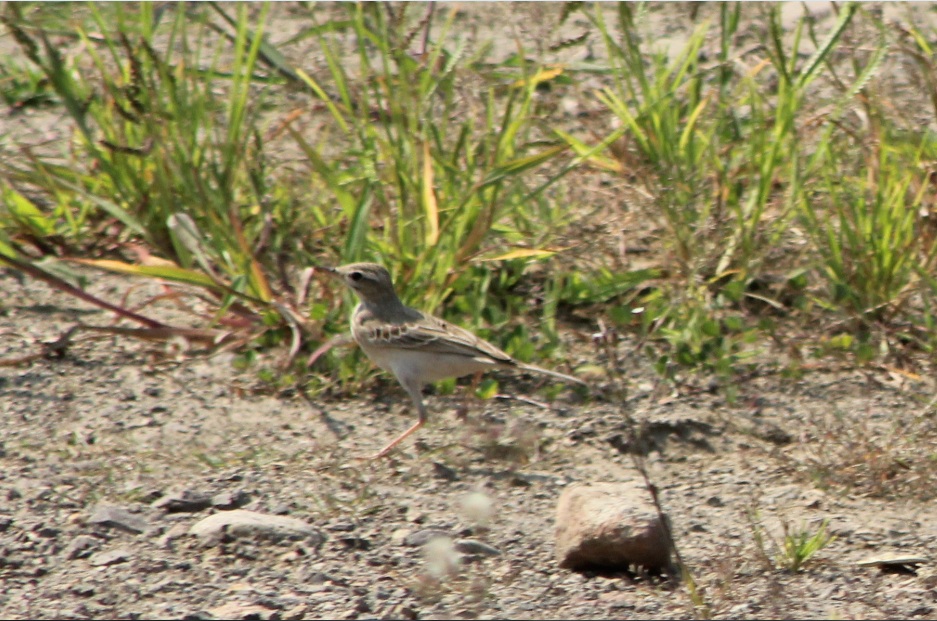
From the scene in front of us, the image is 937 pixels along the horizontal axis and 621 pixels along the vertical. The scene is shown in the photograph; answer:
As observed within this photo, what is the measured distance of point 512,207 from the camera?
245 inches

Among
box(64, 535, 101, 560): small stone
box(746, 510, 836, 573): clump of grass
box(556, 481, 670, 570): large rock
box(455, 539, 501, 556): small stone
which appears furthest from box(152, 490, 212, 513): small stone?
box(746, 510, 836, 573): clump of grass

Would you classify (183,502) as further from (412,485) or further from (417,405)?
(417,405)

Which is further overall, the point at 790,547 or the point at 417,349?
the point at 417,349

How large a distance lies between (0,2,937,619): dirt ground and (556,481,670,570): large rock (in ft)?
0.21

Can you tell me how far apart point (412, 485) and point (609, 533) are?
105 cm

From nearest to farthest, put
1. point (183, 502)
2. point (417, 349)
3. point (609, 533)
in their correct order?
point (609, 533) < point (183, 502) < point (417, 349)

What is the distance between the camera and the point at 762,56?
7.70 meters

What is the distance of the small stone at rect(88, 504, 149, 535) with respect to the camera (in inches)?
175

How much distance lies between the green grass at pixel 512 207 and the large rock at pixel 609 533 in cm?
156

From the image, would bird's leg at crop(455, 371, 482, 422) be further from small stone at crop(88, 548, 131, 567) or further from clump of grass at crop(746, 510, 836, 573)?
small stone at crop(88, 548, 131, 567)

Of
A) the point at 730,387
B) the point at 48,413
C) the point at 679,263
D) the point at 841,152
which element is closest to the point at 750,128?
the point at 841,152

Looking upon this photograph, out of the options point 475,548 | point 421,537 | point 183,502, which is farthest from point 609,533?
point 183,502

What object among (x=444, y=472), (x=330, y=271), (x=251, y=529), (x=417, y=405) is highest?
(x=330, y=271)

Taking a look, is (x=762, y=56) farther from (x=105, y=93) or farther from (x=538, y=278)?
(x=105, y=93)
